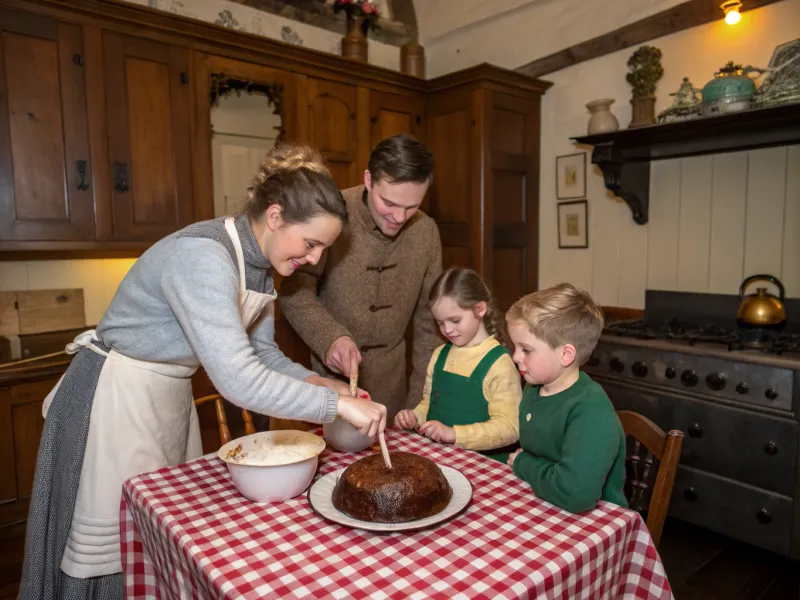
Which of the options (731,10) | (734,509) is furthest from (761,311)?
(731,10)

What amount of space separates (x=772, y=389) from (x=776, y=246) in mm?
789

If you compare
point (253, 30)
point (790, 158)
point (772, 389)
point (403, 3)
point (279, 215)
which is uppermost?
point (403, 3)

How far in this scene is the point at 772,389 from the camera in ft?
7.30

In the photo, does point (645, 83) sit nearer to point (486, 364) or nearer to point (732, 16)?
point (732, 16)

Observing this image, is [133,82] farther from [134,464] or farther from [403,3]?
[403,3]

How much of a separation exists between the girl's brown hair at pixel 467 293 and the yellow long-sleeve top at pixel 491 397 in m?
0.06

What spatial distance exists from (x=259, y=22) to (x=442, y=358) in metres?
2.53

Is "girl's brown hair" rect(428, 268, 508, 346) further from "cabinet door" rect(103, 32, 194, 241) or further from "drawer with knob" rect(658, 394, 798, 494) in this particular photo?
"cabinet door" rect(103, 32, 194, 241)

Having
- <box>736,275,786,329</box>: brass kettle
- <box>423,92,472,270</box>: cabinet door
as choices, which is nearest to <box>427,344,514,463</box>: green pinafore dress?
<box>736,275,786,329</box>: brass kettle

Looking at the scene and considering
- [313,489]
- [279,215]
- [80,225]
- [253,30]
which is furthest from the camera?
[253,30]

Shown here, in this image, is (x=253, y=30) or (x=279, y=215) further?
(x=253, y=30)

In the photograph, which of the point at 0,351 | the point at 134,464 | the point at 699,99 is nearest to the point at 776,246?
the point at 699,99

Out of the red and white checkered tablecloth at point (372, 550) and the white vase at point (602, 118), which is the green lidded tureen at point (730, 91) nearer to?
the white vase at point (602, 118)

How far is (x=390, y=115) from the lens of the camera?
3.49 meters
